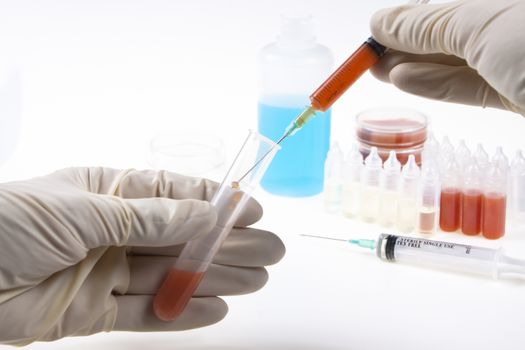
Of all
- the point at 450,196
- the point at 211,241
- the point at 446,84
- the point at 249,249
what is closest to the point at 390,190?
the point at 450,196

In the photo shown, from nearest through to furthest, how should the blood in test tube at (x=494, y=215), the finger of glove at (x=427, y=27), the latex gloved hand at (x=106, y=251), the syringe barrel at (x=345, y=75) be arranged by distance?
the latex gloved hand at (x=106, y=251) → the finger of glove at (x=427, y=27) → the syringe barrel at (x=345, y=75) → the blood in test tube at (x=494, y=215)

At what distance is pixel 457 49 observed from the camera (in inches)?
77.6

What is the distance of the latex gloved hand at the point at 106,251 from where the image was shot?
1824 mm

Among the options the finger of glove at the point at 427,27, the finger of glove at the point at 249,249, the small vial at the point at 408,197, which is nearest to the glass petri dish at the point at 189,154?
the small vial at the point at 408,197

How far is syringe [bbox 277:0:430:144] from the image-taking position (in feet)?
6.59

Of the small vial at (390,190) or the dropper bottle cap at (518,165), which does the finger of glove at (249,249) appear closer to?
the small vial at (390,190)

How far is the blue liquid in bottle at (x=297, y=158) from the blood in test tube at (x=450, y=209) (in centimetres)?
46

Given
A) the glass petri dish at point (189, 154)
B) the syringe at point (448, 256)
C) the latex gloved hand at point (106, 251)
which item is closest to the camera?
the latex gloved hand at point (106, 251)

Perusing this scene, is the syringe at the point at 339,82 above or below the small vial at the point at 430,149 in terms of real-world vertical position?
above

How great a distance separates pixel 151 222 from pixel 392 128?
119 cm

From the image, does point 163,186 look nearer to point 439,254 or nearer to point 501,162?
point 439,254

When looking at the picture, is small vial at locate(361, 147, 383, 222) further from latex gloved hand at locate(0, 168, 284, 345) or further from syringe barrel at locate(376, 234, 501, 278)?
latex gloved hand at locate(0, 168, 284, 345)

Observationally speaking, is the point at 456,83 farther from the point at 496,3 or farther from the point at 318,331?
the point at 318,331

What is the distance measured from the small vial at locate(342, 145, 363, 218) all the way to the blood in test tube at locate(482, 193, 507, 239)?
0.39 meters
